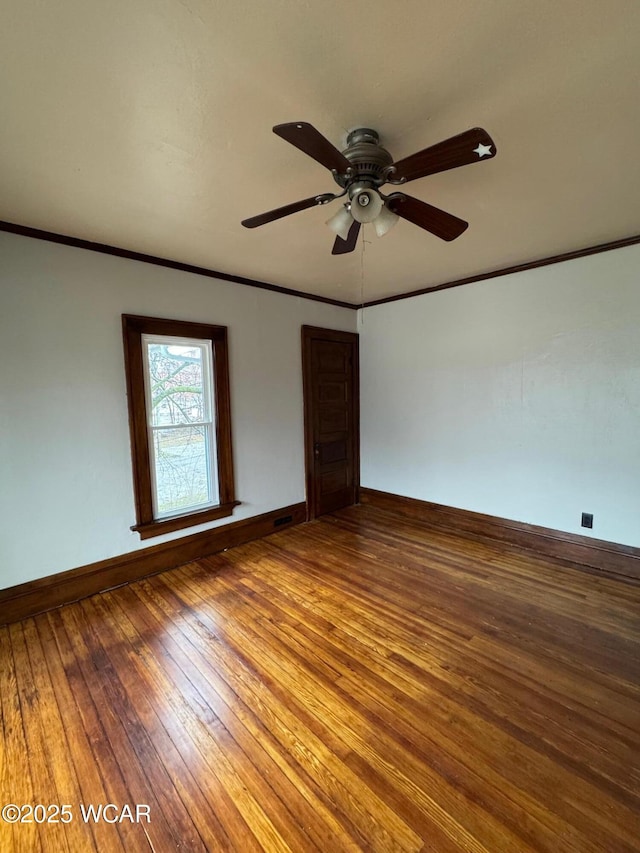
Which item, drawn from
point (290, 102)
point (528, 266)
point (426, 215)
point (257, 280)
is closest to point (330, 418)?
point (257, 280)

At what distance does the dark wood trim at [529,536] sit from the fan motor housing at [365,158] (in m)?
3.24

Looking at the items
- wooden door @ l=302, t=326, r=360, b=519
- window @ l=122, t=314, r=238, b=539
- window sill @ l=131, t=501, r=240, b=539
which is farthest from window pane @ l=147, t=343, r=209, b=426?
wooden door @ l=302, t=326, r=360, b=519

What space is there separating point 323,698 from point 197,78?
2.68 meters

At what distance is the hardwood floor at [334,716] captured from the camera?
1.22 metres

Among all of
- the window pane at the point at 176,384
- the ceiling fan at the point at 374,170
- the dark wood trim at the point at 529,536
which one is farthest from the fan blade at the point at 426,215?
the dark wood trim at the point at 529,536

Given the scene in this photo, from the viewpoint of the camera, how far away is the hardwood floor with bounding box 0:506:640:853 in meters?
1.22

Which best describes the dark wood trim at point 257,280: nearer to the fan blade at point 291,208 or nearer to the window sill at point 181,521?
the fan blade at point 291,208

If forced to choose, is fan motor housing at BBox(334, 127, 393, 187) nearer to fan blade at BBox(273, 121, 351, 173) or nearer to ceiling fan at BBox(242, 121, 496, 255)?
ceiling fan at BBox(242, 121, 496, 255)

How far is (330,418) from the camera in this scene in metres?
4.48

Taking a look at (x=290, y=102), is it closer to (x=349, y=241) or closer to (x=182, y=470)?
(x=349, y=241)

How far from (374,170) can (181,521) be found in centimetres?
295

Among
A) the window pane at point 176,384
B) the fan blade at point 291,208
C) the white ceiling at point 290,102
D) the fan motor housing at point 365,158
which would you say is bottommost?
the window pane at point 176,384

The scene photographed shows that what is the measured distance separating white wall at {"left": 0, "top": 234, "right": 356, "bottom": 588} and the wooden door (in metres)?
1.23

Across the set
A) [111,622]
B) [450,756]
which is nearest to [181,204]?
[111,622]
